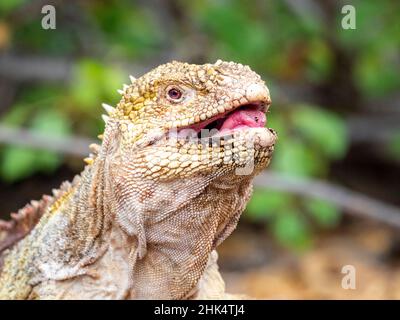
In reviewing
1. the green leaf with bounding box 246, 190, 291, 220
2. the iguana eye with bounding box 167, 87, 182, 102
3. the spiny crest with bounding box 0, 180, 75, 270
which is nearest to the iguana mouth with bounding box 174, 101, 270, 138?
the iguana eye with bounding box 167, 87, 182, 102

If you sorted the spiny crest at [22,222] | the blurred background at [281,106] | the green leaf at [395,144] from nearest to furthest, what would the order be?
the spiny crest at [22,222] < the blurred background at [281,106] < the green leaf at [395,144]

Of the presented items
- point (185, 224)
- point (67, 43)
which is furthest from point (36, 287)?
point (67, 43)

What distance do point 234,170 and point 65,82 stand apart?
5792 millimetres

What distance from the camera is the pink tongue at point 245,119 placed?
386cm

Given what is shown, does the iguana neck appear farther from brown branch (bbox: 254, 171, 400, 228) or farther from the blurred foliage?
brown branch (bbox: 254, 171, 400, 228)

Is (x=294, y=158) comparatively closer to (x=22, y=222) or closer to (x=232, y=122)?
(x=22, y=222)

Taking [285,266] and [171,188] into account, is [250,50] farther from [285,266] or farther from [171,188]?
[171,188]

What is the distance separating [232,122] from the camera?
12.8 feet

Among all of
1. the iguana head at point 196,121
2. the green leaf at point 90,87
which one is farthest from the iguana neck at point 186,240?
the green leaf at point 90,87

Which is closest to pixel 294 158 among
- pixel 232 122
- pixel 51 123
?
pixel 51 123

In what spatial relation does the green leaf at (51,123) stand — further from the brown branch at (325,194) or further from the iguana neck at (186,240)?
the iguana neck at (186,240)

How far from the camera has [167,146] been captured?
13.0ft

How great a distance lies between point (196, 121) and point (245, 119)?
0.20m
